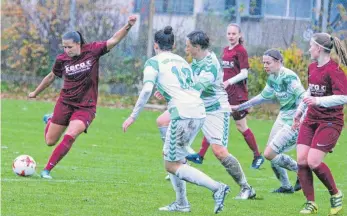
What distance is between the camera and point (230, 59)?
14.2 m

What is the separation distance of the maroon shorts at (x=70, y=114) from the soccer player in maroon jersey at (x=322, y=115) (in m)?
3.22

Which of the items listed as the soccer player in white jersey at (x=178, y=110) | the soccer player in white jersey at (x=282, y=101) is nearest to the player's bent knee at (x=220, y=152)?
the soccer player in white jersey at (x=282, y=101)

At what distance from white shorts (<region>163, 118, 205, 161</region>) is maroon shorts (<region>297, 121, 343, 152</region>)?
4.17 ft

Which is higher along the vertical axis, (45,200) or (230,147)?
(45,200)

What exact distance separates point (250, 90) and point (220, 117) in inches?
495

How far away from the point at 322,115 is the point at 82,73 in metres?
3.54

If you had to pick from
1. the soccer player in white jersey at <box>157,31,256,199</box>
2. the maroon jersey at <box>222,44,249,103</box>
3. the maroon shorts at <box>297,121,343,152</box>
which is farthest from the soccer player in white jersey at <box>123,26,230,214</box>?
the maroon jersey at <box>222,44,249,103</box>

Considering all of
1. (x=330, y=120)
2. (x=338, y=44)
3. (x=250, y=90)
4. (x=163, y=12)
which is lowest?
(x=250, y=90)

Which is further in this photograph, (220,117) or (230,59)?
(230,59)

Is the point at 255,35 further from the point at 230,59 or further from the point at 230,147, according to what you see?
the point at 230,59

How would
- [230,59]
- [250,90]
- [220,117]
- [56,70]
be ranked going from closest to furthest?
[220,117] < [56,70] < [230,59] < [250,90]

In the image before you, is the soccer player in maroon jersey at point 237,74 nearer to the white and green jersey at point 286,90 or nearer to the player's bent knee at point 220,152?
the white and green jersey at point 286,90

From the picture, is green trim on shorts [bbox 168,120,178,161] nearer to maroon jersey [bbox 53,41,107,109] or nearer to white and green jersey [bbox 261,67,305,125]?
white and green jersey [bbox 261,67,305,125]

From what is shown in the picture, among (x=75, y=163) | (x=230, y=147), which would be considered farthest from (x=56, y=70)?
(x=230, y=147)
